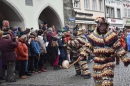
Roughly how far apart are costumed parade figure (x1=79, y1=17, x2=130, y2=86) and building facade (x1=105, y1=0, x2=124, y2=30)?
31.5 meters

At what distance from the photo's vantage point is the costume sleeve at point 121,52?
5709mm

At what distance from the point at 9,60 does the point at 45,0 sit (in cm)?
1016

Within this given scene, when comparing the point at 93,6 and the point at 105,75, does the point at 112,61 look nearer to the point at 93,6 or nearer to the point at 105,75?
the point at 105,75

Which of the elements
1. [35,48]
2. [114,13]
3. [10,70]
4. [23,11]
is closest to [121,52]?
[10,70]

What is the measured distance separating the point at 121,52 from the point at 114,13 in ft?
117

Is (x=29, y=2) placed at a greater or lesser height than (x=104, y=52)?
greater

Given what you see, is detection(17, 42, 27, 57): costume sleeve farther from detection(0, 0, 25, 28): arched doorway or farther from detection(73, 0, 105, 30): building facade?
detection(73, 0, 105, 30): building facade

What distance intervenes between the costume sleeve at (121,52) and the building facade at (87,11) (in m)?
23.8

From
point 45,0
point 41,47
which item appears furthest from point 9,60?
point 45,0

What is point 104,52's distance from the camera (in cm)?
589

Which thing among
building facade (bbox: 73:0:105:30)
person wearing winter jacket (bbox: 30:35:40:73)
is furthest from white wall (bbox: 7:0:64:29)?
building facade (bbox: 73:0:105:30)

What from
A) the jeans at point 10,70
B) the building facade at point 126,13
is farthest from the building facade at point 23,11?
the building facade at point 126,13

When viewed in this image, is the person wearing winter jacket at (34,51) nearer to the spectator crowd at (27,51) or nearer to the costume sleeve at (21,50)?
the spectator crowd at (27,51)

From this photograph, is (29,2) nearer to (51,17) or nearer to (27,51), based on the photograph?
(51,17)
